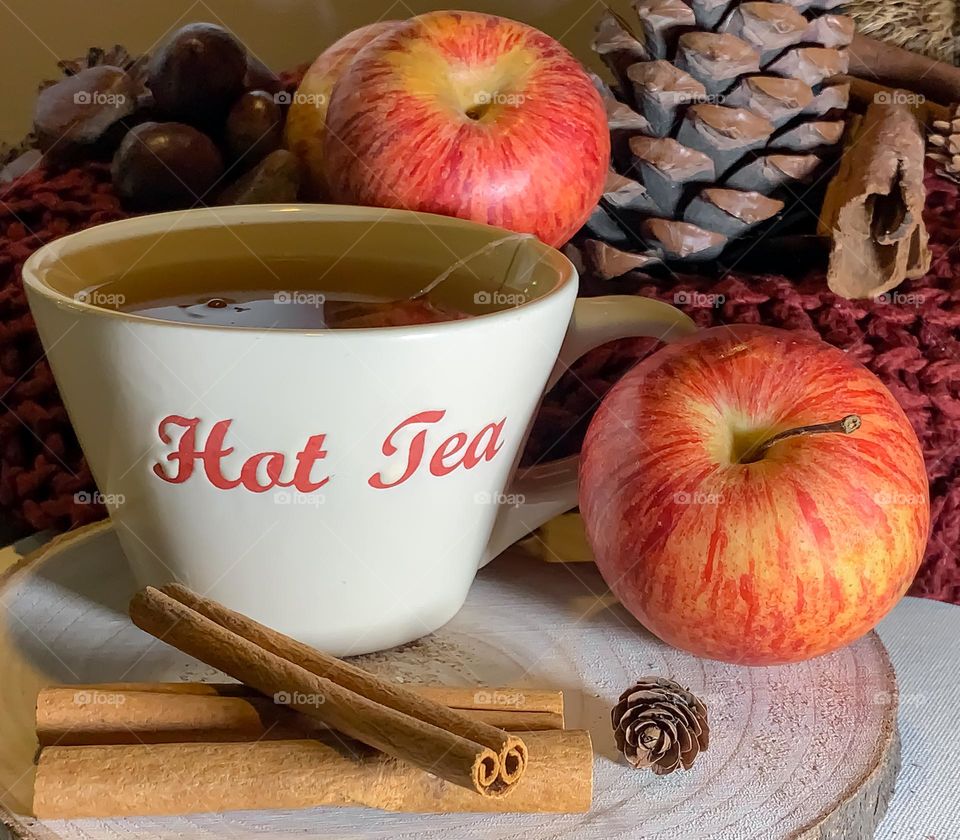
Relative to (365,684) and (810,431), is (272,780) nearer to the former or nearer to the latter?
(365,684)

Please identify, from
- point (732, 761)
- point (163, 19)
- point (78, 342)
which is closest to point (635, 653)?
Answer: point (732, 761)

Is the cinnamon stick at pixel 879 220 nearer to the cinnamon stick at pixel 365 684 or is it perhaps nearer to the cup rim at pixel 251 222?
the cup rim at pixel 251 222

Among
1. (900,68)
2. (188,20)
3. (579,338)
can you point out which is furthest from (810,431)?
(188,20)

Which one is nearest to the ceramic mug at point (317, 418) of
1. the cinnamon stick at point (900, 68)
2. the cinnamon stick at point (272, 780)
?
the cinnamon stick at point (272, 780)

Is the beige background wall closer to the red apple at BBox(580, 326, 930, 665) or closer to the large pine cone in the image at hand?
the large pine cone

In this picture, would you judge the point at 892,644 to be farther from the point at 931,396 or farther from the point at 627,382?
the point at 627,382
